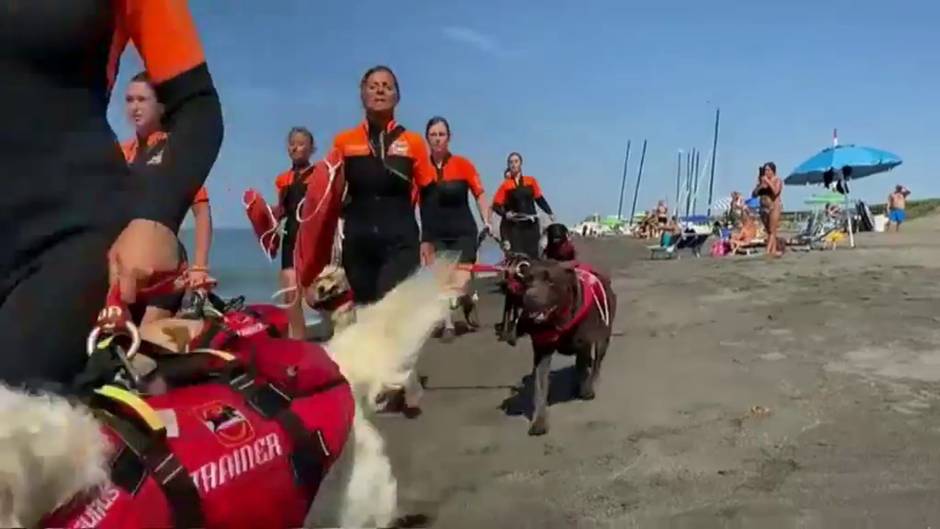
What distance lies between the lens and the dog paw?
19.7 ft

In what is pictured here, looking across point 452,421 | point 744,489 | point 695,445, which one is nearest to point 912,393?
point 695,445

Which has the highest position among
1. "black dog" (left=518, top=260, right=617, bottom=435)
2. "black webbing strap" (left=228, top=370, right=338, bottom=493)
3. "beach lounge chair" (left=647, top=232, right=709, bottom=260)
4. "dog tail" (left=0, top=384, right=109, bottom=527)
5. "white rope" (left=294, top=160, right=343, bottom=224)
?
"white rope" (left=294, top=160, right=343, bottom=224)

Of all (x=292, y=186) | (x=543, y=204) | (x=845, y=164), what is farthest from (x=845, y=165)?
(x=292, y=186)

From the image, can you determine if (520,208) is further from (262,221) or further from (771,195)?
(771,195)

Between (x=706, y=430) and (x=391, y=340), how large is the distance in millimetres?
3167

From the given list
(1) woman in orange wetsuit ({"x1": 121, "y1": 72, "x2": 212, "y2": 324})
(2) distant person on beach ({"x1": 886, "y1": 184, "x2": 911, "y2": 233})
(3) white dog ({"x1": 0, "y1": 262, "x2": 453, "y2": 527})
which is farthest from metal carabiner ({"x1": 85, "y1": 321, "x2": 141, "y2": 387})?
(2) distant person on beach ({"x1": 886, "y1": 184, "x2": 911, "y2": 233})

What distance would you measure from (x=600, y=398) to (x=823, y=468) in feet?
6.58

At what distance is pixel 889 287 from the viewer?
1148 cm

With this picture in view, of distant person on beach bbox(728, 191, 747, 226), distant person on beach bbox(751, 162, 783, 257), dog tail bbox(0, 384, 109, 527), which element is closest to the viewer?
dog tail bbox(0, 384, 109, 527)

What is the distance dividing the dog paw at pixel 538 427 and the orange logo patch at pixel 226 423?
3797 mm

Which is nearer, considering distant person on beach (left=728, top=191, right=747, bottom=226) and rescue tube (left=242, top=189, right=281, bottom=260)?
rescue tube (left=242, top=189, right=281, bottom=260)

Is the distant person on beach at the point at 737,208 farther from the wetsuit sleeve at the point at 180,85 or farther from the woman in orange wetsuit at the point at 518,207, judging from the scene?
the wetsuit sleeve at the point at 180,85

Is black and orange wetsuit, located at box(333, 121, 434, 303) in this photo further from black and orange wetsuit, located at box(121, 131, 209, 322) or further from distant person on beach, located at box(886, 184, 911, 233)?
distant person on beach, located at box(886, 184, 911, 233)

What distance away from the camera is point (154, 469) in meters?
1.96
